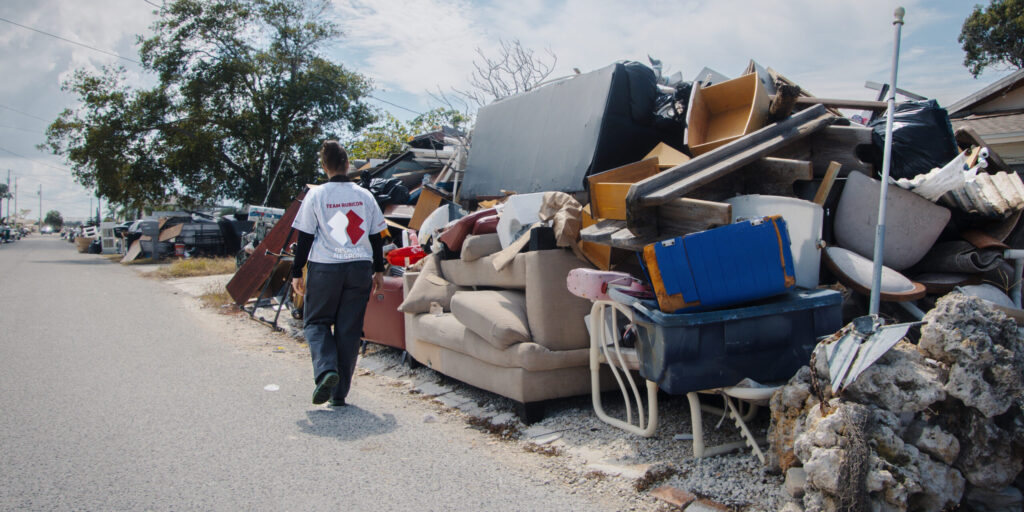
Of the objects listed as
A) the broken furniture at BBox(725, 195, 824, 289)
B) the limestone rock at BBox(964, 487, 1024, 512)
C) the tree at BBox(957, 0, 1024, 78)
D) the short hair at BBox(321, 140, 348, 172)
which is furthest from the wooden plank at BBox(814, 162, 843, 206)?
the tree at BBox(957, 0, 1024, 78)

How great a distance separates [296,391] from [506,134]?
10.5 feet

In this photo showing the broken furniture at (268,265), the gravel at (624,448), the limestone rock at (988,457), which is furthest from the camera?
the broken furniture at (268,265)

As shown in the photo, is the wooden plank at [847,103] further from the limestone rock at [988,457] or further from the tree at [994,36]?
the tree at [994,36]

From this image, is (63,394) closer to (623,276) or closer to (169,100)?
(623,276)

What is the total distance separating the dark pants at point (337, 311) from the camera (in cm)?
404

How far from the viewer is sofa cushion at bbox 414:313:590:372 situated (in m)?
3.48

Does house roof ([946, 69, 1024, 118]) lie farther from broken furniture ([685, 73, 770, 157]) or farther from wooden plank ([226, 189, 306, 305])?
wooden plank ([226, 189, 306, 305])

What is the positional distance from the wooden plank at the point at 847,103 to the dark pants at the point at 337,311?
3162 mm

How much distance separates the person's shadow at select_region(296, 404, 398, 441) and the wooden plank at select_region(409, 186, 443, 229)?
10.6ft

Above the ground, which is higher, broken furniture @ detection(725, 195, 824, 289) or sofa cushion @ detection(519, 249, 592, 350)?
broken furniture @ detection(725, 195, 824, 289)

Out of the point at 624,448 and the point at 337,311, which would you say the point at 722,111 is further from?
the point at 337,311

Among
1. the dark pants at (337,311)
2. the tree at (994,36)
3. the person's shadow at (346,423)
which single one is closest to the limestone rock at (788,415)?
the person's shadow at (346,423)

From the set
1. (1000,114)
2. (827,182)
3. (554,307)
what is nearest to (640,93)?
(827,182)

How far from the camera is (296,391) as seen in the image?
177 inches
